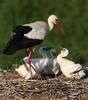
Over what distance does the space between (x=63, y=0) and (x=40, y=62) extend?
2395 cm

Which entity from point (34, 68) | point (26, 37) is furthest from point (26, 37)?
point (34, 68)

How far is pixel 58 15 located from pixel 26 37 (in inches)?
Answer: 857

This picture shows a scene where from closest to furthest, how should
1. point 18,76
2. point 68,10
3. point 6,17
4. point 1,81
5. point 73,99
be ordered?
point 73,99 → point 1,81 → point 18,76 → point 6,17 → point 68,10

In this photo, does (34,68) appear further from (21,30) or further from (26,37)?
(21,30)

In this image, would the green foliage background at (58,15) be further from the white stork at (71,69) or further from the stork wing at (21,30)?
the white stork at (71,69)

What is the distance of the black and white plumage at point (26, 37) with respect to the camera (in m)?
12.0

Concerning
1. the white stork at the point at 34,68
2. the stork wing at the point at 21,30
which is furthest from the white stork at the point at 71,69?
the stork wing at the point at 21,30

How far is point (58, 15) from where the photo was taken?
3394cm

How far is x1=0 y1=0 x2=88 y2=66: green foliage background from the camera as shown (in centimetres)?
3123

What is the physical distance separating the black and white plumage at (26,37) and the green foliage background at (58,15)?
1716cm

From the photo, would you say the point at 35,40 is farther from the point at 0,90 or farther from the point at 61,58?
the point at 0,90

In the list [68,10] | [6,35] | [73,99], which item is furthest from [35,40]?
[68,10]

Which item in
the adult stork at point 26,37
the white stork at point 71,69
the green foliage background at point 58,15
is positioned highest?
the green foliage background at point 58,15

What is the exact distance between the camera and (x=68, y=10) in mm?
34812
